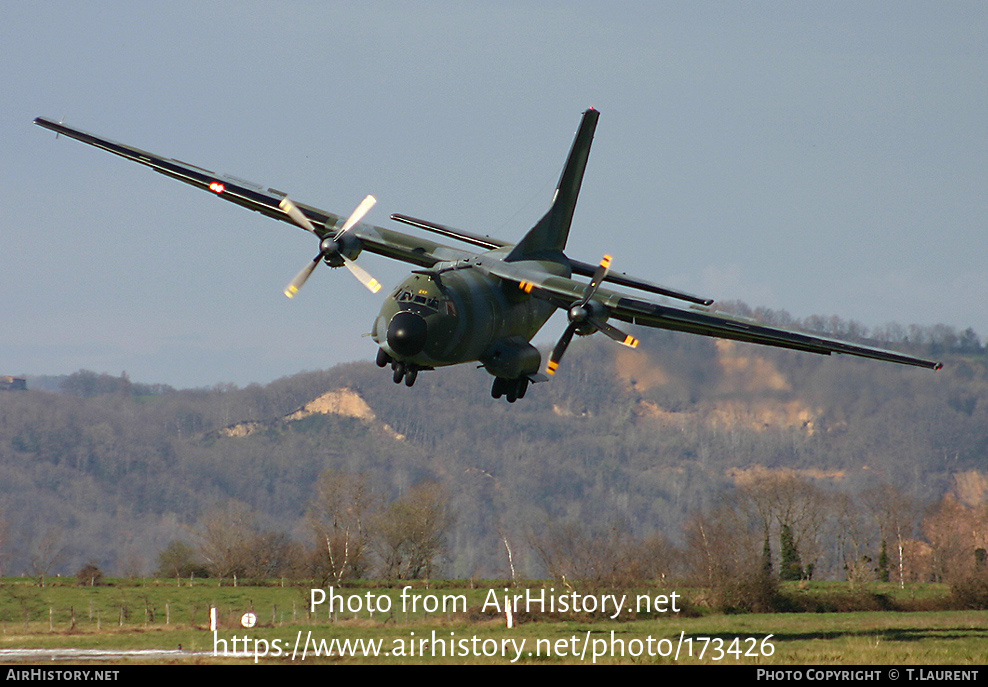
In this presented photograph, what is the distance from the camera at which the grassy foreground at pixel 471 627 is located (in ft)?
130

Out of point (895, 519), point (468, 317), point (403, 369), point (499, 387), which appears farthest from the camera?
point (895, 519)

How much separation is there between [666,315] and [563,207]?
9.50 metres

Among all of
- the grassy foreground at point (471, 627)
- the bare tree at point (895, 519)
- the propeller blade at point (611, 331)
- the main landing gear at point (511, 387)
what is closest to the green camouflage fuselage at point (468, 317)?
the main landing gear at point (511, 387)

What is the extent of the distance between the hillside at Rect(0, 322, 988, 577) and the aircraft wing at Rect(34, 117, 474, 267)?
8011 centimetres

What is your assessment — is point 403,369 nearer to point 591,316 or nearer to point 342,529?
point 591,316

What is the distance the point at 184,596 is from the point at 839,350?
167 feet

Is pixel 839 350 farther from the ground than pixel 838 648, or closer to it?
farther from the ground

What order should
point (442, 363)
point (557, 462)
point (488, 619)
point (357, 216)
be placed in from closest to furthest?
point (442, 363) → point (357, 216) → point (488, 619) → point (557, 462)

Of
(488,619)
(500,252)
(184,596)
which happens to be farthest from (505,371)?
(184,596)

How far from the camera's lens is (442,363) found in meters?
34.1

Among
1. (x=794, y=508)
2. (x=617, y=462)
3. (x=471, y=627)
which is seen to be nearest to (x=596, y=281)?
(x=471, y=627)

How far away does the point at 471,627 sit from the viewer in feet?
172
